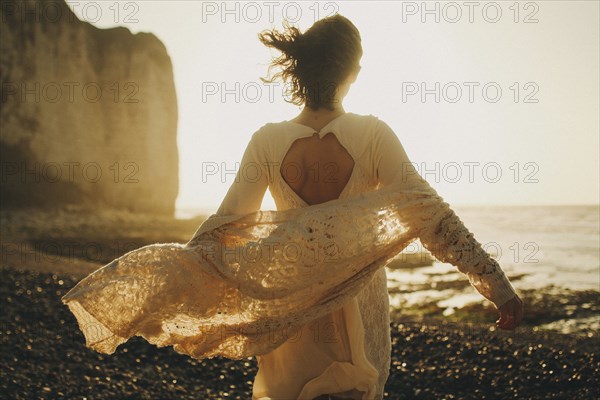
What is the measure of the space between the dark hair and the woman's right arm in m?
0.28

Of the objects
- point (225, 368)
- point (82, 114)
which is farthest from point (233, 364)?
point (82, 114)

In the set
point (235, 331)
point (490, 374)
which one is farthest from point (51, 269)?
point (235, 331)

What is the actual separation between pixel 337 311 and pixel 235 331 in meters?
0.45

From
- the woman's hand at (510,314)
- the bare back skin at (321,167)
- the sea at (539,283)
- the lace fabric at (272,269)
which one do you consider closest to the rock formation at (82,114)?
the sea at (539,283)

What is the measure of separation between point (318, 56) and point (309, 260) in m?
0.87

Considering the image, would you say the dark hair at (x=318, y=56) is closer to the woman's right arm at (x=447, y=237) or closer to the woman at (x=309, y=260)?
the woman at (x=309, y=260)

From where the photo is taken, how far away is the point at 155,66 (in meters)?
44.7

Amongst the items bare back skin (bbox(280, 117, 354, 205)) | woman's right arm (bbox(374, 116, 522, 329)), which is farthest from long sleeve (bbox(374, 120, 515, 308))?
bare back skin (bbox(280, 117, 354, 205))

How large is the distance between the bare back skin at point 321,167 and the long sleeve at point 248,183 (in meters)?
0.17

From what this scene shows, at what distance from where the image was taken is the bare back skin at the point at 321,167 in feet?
8.82

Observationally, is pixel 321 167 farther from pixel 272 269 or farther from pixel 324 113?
pixel 272 269

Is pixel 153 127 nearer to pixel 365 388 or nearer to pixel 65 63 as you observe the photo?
pixel 65 63

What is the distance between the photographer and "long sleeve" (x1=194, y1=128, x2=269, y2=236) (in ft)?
9.18

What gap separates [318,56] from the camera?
107 inches
